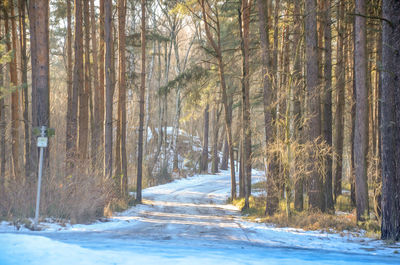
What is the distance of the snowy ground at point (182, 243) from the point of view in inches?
282

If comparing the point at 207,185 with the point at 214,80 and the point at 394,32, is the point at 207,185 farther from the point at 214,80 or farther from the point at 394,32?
the point at 394,32

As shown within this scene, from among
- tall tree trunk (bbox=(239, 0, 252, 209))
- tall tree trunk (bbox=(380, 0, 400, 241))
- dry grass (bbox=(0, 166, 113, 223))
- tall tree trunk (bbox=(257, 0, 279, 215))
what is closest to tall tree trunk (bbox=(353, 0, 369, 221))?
tall tree trunk (bbox=(380, 0, 400, 241))

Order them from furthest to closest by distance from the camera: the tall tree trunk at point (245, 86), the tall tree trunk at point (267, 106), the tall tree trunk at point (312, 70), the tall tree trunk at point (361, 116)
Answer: the tall tree trunk at point (245, 86) → the tall tree trunk at point (267, 106) → the tall tree trunk at point (312, 70) → the tall tree trunk at point (361, 116)

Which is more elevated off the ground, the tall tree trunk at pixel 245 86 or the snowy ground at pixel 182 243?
the tall tree trunk at pixel 245 86

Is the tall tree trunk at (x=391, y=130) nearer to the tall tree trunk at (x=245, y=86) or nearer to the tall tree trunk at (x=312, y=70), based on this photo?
the tall tree trunk at (x=312, y=70)

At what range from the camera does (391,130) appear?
449 inches

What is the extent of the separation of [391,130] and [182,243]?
20.7 feet

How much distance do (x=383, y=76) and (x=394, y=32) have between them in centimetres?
119

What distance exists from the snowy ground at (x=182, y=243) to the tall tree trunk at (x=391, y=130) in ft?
2.54

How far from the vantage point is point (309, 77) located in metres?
15.8

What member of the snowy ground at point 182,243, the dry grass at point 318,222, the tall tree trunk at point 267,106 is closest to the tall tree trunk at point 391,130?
the snowy ground at point 182,243

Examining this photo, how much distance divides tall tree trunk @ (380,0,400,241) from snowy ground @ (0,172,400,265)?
77cm

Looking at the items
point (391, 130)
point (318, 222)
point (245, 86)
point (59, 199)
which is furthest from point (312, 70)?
point (59, 199)

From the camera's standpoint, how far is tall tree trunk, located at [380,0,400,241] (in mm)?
11086
